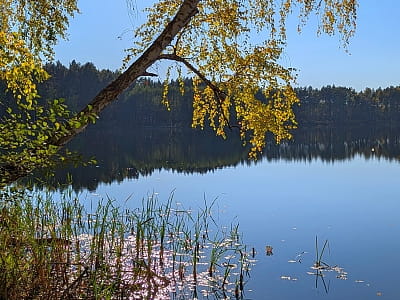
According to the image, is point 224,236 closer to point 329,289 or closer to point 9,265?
point 329,289

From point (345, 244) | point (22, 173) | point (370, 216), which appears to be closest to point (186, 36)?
point (22, 173)

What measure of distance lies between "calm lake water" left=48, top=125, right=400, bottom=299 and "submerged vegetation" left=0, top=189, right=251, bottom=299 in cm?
64

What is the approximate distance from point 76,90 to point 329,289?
267 feet

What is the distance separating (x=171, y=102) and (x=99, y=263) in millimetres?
72709

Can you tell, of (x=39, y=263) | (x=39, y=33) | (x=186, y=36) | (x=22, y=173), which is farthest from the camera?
(x=186, y=36)

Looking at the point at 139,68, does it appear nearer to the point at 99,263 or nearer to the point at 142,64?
the point at 142,64

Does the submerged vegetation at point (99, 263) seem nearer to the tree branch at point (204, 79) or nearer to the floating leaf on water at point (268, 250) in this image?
the floating leaf on water at point (268, 250)

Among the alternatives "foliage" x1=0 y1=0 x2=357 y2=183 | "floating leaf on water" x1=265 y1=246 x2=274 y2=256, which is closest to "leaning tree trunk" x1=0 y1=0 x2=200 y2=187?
"foliage" x1=0 y1=0 x2=357 y2=183

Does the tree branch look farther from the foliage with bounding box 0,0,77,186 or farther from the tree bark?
the foliage with bounding box 0,0,77,186

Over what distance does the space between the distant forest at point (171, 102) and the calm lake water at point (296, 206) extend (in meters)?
35.8

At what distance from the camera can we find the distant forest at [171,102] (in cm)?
8144

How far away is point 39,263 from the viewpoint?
16.1ft

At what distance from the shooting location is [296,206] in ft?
48.0

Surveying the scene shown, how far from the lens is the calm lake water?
24.6 ft
